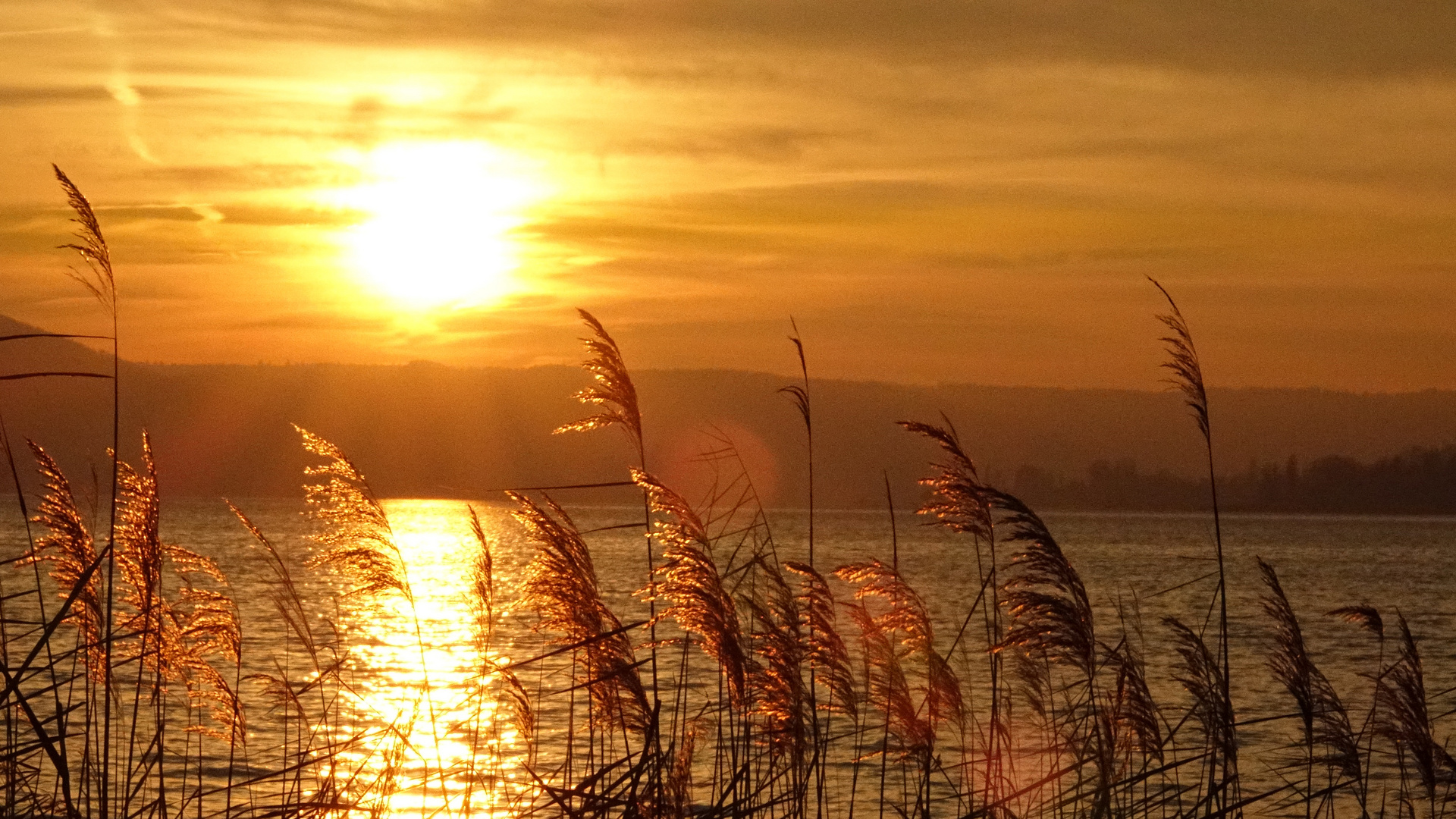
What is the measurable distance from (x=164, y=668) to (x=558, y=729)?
625 inches

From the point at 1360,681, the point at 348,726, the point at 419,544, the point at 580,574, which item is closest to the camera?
the point at 580,574

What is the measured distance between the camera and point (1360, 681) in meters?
32.2

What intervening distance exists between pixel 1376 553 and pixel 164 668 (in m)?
140

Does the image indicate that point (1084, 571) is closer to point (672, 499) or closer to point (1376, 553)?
point (1376, 553)

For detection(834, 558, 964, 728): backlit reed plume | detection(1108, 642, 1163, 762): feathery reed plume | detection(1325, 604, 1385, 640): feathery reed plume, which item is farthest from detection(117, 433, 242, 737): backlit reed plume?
detection(1325, 604, 1385, 640): feathery reed plume

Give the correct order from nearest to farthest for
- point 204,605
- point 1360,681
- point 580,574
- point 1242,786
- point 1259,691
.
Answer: point 580,574 → point 204,605 → point 1242,786 → point 1259,691 → point 1360,681

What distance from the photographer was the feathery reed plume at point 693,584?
5.20m

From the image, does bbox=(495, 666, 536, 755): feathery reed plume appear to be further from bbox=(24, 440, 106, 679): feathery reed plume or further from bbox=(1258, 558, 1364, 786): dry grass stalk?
bbox=(1258, 558, 1364, 786): dry grass stalk

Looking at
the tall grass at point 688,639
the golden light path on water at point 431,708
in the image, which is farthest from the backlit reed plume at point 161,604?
the golden light path on water at point 431,708

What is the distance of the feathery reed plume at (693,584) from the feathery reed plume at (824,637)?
782 mm

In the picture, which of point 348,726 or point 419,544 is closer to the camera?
point 348,726

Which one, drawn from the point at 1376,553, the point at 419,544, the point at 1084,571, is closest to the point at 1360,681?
the point at 1084,571

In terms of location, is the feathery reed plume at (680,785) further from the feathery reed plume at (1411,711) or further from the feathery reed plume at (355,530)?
the feathery reed plume at (1411,711)

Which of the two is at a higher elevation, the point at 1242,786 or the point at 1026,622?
the point at 1026,622
